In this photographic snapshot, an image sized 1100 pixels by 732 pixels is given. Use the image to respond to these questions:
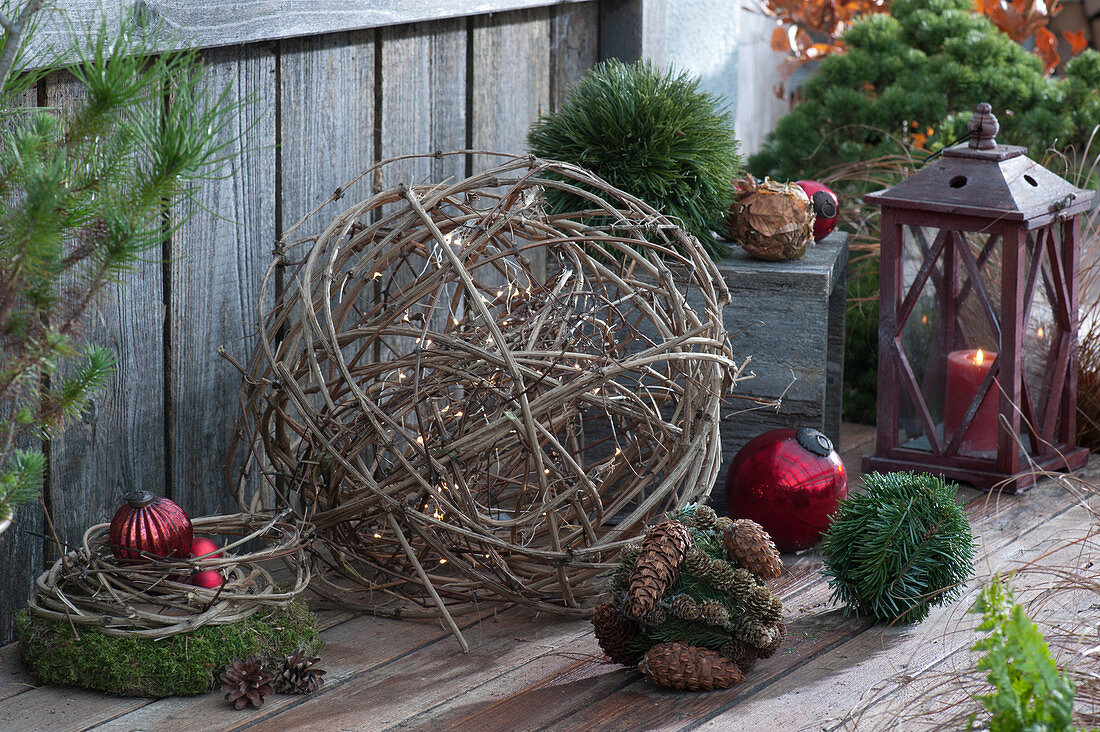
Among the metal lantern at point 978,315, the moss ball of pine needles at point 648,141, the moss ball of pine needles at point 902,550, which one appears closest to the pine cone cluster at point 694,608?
the moss ball of pine needles at point 902,550

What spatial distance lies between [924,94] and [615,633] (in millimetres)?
2593

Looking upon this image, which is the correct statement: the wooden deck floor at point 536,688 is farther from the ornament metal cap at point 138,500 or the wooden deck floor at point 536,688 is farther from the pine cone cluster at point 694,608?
the ornament metal cap at point 138,500

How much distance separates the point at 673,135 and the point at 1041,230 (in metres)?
0.86

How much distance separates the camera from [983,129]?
8.45ft

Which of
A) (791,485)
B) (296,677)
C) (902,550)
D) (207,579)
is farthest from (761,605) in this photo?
(207,579)

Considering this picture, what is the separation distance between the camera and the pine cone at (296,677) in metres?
1.77

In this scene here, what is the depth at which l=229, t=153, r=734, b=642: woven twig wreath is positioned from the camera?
180 cm

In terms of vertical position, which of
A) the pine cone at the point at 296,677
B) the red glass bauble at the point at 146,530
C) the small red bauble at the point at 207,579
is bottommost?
the pine cone at the point at 296,677

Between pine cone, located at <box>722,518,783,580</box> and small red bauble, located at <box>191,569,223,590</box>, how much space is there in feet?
2.65

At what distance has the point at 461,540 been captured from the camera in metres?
1.99

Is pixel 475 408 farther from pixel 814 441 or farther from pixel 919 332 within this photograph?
pixel 919 332

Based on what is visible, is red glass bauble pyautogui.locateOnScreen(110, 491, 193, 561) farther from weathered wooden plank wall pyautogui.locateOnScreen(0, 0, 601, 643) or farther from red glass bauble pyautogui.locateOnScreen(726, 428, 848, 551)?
red glass bauble pyautogui.locateOnScreen(726, 428, 848, 551)

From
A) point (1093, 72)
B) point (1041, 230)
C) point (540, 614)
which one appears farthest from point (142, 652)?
point (1093, 72)

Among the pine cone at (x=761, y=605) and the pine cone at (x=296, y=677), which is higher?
the pine cone at (x=761, y=605)
